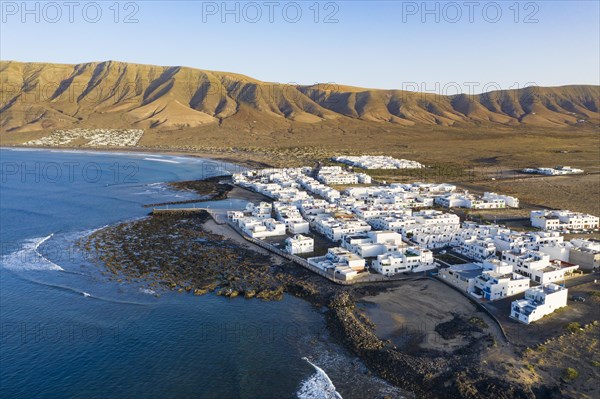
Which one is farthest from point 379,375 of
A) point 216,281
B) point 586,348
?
point 216,281

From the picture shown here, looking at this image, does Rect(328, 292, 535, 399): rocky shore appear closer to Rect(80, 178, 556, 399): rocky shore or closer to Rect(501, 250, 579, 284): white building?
Rect(80, 178, 556, 399): rocky shore

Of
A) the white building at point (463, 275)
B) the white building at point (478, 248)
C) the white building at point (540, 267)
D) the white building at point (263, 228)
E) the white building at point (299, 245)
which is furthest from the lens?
the white building at point (263, 228)

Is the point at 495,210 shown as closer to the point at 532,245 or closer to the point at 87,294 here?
the point at 532,245

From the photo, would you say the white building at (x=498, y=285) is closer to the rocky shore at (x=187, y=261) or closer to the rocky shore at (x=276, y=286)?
the rocky shore at (x=276, y=286)

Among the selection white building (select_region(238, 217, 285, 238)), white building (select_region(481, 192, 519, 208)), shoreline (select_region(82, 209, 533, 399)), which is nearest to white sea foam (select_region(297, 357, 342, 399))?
shoreline (select_region(82, 209, 533, 399))

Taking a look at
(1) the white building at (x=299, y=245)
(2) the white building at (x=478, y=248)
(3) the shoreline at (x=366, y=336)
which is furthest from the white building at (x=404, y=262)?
(1) the white building at (x=299, y=245)

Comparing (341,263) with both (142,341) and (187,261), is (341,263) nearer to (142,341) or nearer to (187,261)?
(187,261)
